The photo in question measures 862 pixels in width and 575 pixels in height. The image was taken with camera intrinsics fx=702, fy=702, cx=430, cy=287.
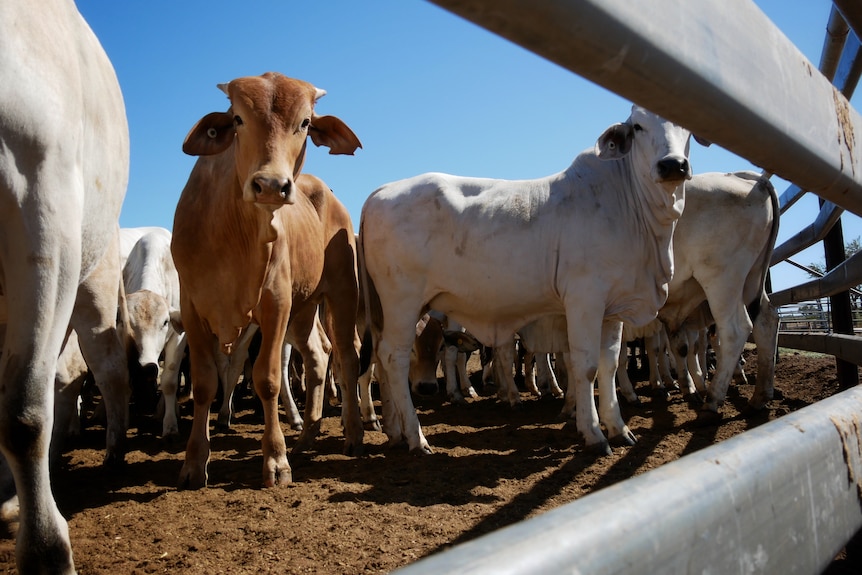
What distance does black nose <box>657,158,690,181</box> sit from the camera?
18.0 feet

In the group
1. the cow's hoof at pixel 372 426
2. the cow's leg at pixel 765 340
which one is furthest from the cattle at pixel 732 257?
the cow's hoof at pixel 372 426

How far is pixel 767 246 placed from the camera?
7.57 m

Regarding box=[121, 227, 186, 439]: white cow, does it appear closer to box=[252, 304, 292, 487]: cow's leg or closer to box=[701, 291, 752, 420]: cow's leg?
box=[252, 304, 292, 487]: cow's leg

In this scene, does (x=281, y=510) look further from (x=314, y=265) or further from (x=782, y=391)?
(x=782, y=391)

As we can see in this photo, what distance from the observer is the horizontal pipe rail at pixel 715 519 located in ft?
1.80

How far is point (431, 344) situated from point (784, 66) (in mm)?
9088

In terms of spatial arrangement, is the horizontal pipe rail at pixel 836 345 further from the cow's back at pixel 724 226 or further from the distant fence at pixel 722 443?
the distant fence at pixel 722 443

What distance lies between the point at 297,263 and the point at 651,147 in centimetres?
316

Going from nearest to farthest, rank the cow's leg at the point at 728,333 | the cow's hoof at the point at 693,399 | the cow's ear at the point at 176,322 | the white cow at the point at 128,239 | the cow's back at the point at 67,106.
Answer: the cow's back at the point at 67,106 < the cow's leg at the point at 728,333 < the cow's ear at the point at 176,322 < the cow's hoof at the point at 693,399 < the white cow at the point at 128,239

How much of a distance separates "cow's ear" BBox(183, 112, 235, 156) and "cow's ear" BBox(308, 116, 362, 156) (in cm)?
59

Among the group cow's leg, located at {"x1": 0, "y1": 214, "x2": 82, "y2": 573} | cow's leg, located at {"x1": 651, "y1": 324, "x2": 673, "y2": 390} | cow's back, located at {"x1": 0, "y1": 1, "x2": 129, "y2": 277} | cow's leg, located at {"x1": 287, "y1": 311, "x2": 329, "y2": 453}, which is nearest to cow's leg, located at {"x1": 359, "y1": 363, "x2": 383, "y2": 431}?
cow's leg, located at {"x1": 287, "y1": 311, "x2": 329, "y2": 453}

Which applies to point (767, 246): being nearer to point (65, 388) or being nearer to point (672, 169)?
point (672, 169)

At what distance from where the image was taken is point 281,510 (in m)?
3.94

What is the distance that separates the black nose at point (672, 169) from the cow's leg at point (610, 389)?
1572 millimetres
